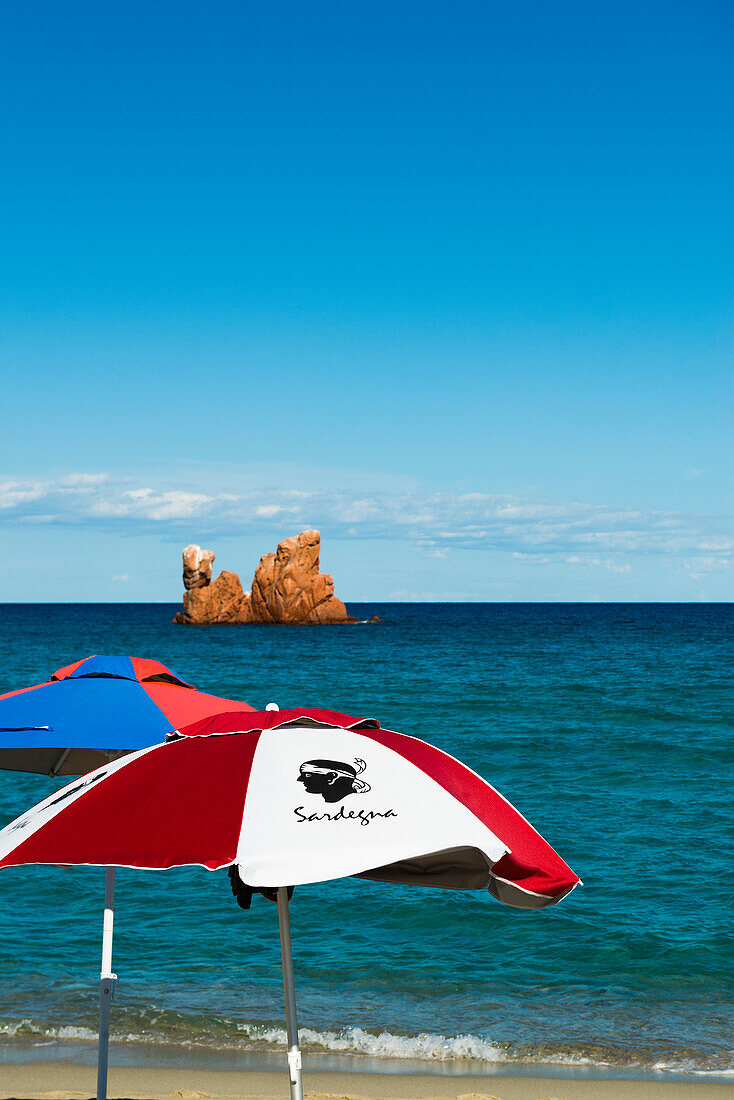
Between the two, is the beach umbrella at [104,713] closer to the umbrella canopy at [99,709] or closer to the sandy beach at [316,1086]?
the umbrella canopy at [99,709]

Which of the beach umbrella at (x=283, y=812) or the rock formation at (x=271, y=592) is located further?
the rock formation at (x=271, y=592)

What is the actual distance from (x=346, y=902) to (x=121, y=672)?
6497 mm

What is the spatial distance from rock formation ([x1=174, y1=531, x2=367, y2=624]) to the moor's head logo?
84.6 meters

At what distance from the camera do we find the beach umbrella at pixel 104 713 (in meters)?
5.33

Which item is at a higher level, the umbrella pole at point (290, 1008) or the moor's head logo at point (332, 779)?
the moor's head logo at point (332, 779)

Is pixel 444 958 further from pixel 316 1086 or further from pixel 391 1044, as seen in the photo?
pixel 316 1086

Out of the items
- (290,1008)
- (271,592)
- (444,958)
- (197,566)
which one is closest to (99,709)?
(290,1008)

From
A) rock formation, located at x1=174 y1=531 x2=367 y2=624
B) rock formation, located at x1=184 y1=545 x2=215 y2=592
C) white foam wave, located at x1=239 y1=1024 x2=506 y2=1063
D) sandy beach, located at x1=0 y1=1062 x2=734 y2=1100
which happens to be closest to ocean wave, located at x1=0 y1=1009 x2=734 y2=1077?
white foam wave, located at x1=239 y1=1024 x2=506 y2=1063

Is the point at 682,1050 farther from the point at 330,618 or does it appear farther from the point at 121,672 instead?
the point at 330,618

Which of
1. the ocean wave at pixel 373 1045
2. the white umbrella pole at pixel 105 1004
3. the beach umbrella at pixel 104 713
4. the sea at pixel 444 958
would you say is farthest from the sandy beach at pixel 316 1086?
the beach umbrella at pixel 104 713

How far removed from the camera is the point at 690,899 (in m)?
11.6

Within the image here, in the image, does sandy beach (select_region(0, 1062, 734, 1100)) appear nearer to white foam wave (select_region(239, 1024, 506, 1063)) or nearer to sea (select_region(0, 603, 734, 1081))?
sea (select_region(0, 603, 734, 1081))

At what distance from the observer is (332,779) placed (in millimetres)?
3502

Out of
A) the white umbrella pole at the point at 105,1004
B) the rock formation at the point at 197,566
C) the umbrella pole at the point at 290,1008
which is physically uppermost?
the rock formation at the point at 197,566
